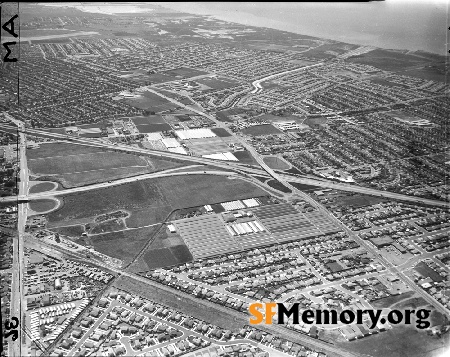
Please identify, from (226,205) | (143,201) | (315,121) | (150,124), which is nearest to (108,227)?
(143,201)

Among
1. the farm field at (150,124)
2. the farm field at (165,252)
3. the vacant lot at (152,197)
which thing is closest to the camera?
the farm field at (165,252)

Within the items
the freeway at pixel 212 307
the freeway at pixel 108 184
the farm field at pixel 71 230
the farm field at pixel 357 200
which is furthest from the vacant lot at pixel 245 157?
the freeway at pixel 212 307

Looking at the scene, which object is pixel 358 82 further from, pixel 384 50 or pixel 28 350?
pixel 28 350

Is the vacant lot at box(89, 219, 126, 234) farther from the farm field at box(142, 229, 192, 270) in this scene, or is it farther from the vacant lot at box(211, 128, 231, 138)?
the vacant lot at box(211, 128, 231, 138)

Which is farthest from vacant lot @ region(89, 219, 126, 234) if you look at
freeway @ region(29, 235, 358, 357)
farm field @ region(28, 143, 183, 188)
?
farm field @ region(28, 143, 183, 188)

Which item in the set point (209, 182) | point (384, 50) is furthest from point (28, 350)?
point (384, 50)

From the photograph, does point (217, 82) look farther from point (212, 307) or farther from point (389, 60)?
point (212, 307)

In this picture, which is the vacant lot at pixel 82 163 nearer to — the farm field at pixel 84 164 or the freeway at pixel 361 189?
the farm field at pixel 84 164
